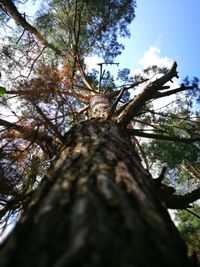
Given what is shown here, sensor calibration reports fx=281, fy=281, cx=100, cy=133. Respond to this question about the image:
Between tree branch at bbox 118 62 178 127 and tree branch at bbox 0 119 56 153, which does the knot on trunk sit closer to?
tree branch at bbox 118 62 178 127

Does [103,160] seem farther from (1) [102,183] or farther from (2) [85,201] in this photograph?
(2) [85,201]

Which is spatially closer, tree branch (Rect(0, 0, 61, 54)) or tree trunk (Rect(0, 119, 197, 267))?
tree trunk (Rect(0, 119, 197, 267))

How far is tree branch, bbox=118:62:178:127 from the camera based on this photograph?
3.56 metres

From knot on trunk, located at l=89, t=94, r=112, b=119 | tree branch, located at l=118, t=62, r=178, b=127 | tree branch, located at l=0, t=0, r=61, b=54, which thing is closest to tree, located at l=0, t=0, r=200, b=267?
tree branch, located at l=118, t=62, r=178, b=127

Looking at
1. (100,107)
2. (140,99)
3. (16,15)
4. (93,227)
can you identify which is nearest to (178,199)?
(140,99)

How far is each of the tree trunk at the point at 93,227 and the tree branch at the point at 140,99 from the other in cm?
182

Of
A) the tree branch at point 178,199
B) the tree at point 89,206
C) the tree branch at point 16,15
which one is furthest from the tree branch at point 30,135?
the tree branch at point 16,15

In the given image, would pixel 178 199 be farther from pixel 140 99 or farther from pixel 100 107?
pixel 100 107

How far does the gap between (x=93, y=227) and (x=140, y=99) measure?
2822mm

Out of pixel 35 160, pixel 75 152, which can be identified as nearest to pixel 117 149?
pixel 75 152

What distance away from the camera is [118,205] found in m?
1.27

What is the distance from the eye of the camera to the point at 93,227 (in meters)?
1.06

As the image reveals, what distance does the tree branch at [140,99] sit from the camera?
11.7 feet

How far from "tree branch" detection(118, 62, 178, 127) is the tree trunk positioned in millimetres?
1820
